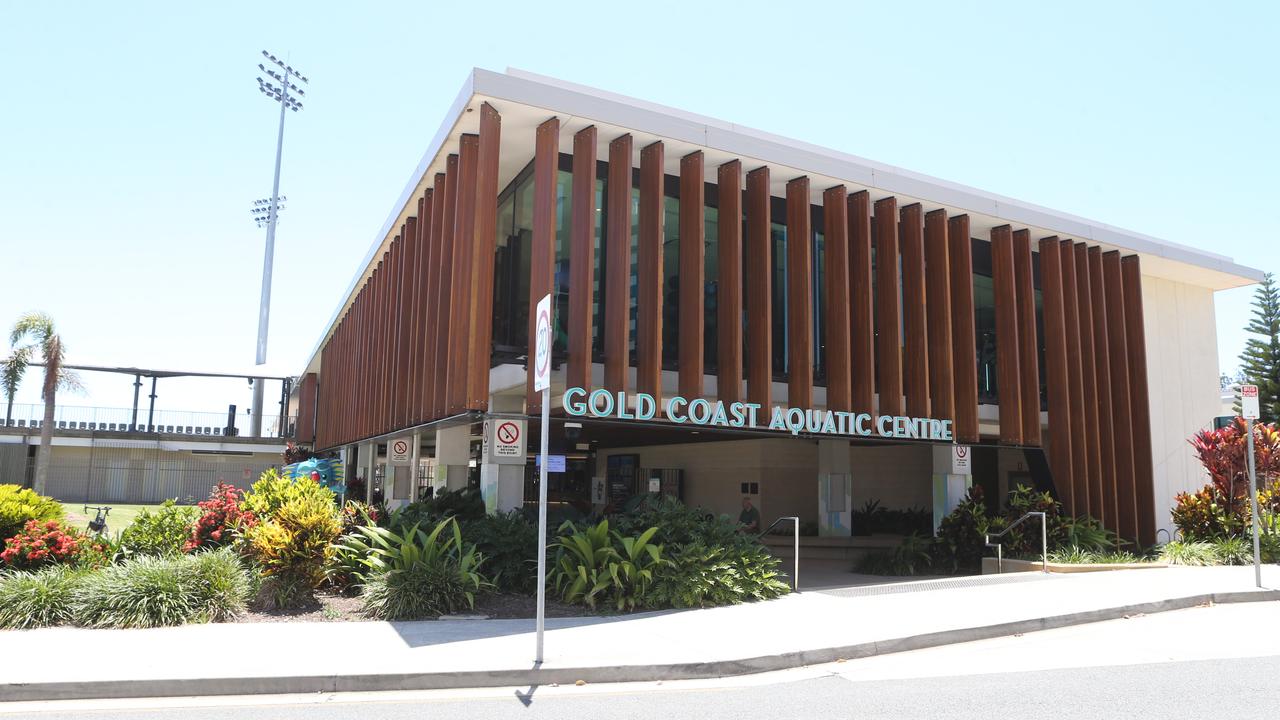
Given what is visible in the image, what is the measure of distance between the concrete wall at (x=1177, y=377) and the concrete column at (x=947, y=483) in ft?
27.7

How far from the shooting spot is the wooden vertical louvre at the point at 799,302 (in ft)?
54.4

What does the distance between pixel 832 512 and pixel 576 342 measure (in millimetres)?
12098

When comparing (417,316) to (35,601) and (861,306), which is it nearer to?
(861,306)

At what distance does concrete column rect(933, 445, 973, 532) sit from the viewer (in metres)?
18.8

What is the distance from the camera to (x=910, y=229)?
19.0 metres

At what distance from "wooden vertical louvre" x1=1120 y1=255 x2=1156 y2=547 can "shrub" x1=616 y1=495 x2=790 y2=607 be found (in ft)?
43.7

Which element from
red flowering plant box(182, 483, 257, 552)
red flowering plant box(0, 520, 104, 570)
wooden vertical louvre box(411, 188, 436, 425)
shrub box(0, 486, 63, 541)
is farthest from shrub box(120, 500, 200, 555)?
wooden vertical louvre box(411, 188, 436, 425)

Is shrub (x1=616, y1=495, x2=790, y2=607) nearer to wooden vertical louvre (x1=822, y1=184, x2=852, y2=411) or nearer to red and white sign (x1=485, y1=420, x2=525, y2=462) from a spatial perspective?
red and white sign (x1=485, y1=420, x2=525, y2=462)

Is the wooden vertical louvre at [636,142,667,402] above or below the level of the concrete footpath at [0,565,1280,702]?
above

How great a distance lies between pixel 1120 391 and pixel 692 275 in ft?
42.9

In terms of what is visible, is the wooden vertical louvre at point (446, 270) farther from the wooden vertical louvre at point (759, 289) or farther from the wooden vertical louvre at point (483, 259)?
the wooden vertical louvre at point (759, 289)

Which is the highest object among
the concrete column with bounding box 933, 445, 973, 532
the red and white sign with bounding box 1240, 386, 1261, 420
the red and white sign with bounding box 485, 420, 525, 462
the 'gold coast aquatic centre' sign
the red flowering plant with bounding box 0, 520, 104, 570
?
the red and white sign with bounding box 1240, 386, 1261, 420

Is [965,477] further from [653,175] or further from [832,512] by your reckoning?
[653,175]

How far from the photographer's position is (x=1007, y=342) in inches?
790
